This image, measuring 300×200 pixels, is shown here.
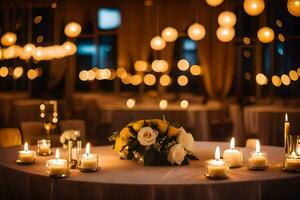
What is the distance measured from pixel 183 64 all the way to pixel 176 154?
33.0ft

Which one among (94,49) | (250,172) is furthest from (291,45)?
(250,172)

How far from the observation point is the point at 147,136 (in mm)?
3736

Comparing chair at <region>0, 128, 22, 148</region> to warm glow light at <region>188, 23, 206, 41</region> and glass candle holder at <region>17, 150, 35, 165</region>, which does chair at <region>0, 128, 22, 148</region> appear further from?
warm glow light at <region>188, 23, 206, 41</region>

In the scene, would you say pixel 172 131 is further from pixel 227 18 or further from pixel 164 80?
pixel 164 80

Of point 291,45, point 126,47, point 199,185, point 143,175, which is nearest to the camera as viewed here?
point 199,185

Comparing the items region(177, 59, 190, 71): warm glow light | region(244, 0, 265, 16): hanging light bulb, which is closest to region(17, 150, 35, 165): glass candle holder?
Answer: region(244, 0, 265, 16): hanging light bulb

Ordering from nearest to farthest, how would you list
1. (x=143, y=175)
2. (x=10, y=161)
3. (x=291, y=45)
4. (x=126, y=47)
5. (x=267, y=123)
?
(x=143, y=175) < (x=10, y=161) < (x=267, y=123) < (x=291, y=45) < (x=126, y=47)

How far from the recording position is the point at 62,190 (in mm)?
3387

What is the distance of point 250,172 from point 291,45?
968 centimetres

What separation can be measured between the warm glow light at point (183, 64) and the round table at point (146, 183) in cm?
993

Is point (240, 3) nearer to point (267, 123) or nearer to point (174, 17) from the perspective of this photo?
point (174, 17)

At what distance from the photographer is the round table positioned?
10.6 feet

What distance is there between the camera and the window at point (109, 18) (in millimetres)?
14234

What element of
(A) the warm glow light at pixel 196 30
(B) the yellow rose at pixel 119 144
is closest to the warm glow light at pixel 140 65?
(A) the warm glow light at pixel 196 30
